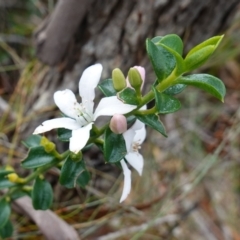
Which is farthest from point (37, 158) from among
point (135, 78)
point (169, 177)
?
point (169, 177)

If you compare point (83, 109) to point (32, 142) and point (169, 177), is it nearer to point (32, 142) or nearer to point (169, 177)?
point (32, 142)

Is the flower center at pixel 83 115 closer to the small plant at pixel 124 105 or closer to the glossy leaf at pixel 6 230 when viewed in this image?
the small plant at pixel 124 105

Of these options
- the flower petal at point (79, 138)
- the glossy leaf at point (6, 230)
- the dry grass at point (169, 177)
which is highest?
the flower petal at point (79, 138)

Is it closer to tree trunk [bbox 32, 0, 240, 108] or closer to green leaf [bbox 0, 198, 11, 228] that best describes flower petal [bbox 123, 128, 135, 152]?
green leaf [bbox 0, 198, 11, 228]

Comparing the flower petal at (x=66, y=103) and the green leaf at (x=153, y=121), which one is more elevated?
the flower petal at (x=66, y=103)

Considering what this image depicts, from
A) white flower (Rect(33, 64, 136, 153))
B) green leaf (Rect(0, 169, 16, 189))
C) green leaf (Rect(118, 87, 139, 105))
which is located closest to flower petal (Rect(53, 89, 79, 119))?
white flower (Rect(33, 64, 136, 153))

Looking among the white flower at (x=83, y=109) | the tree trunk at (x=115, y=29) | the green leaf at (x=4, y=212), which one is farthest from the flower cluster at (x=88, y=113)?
the tree trunk at (x=115, y=29)
